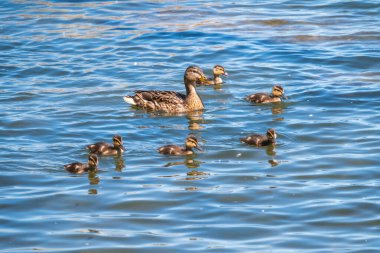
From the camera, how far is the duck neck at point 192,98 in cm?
1516

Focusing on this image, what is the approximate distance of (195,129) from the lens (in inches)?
551

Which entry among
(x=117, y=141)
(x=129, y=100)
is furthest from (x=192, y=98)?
(x=117, y=141)

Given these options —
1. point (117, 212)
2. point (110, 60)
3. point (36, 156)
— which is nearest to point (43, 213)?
point (117, 212)

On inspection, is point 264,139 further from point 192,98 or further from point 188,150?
point 192,98

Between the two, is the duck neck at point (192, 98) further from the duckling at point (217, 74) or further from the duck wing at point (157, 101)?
the duckling at point (217, 74)

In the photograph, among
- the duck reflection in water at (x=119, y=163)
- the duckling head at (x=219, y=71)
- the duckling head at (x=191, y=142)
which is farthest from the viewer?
the duckling head at (x=219, y=71)

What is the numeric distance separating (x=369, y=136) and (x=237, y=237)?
414 cm

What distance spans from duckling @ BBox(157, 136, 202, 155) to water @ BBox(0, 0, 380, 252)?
0.37ft

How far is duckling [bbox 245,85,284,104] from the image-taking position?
14945mm

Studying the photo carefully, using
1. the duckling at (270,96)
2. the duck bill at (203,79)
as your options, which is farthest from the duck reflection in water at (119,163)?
the duck bill at (203,79)

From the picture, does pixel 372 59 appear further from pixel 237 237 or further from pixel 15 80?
pixel 237 237

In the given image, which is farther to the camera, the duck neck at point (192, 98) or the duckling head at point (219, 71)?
the duckling head at point (219, 71)

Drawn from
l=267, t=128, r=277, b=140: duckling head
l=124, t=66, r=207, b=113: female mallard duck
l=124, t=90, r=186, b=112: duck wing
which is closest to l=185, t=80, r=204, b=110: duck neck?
l=124, t=66, r=207, b=113: female mallard duck

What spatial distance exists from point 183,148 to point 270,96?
9.11ft
